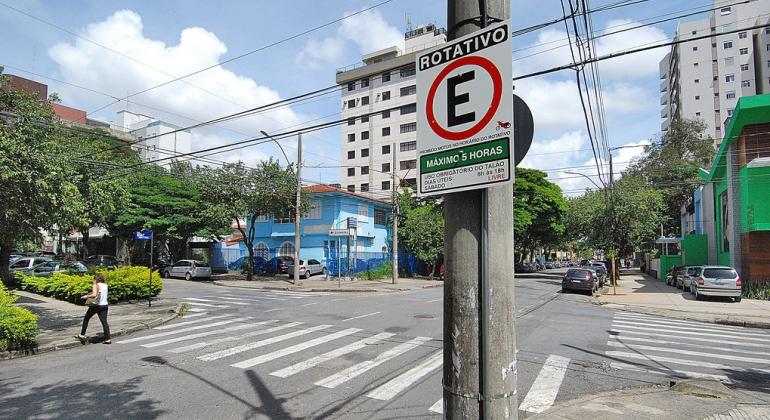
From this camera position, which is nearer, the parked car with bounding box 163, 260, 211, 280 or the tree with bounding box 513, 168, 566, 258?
the parked car with bounding box 163, 260, 211, 280

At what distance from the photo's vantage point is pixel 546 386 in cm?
687

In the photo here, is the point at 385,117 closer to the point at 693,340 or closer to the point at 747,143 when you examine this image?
the point at 747,143

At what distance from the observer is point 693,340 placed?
11328 mm

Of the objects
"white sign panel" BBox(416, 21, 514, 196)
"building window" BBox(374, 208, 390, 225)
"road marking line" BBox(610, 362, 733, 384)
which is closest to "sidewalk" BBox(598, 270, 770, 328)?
"road marking line" BBox(610, 362, 733, 384)

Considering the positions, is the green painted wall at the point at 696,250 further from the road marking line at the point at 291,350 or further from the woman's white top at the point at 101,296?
the woman's white top at the point at 101,296

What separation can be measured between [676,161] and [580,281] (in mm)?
36342

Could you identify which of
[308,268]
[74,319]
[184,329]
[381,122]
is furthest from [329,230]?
[381,122]

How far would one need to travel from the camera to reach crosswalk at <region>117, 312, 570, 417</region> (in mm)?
6875

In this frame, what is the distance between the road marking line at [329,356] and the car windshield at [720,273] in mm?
18604

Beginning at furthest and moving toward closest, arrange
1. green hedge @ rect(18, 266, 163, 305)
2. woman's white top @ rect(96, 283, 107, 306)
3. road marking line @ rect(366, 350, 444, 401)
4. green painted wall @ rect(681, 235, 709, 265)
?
green painted wall @ rect(681, 235, 709, 265), green hedge @ rect(18, 266, 163, 305), woman's white top @ rect(96, 283, 107, 306), road marking line @ rect(366, 350, 444, 401)

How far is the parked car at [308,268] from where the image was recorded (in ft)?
110

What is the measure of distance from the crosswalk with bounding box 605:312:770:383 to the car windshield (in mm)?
8374

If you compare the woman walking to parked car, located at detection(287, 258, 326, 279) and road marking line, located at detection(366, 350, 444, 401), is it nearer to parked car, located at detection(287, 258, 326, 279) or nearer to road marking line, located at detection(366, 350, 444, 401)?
road marking line, located at detection(366, 350, 444, 401)

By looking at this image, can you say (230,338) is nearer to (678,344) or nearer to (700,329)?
(678,344)
